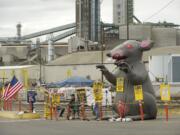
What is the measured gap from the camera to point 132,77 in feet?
75.8

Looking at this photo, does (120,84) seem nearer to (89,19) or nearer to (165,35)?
(165,35)

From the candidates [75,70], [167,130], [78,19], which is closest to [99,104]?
[167,130]

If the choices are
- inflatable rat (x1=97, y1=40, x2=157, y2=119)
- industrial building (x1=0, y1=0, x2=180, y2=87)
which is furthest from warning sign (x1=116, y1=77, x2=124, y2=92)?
industrial building (x1=0, y1=0, x2=180, y2=87)

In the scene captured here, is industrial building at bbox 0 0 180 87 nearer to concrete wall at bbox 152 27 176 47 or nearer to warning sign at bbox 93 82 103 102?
concrete wall at bbox 152 27 176 47

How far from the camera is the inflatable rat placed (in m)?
23.4

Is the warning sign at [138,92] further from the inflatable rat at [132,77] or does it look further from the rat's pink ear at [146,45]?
the rat's pink ear at [146,45]

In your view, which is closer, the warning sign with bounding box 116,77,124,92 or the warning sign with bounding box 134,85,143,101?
the warning sign with bounding box 134,85,143,101

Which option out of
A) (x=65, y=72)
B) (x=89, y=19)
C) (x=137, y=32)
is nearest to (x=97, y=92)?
(x=65, y=72)

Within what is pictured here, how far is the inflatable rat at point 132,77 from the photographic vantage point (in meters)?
23.4

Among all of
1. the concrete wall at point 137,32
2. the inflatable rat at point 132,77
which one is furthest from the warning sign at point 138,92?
the concrete wall at point 137,32

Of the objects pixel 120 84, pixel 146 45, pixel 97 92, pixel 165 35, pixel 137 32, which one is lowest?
pixel 97 92

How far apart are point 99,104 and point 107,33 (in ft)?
350

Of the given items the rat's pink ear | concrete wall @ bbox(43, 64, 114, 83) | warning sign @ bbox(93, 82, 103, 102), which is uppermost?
concrete wall @ bbox(43, 64, 114, 83)

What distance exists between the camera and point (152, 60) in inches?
2165
